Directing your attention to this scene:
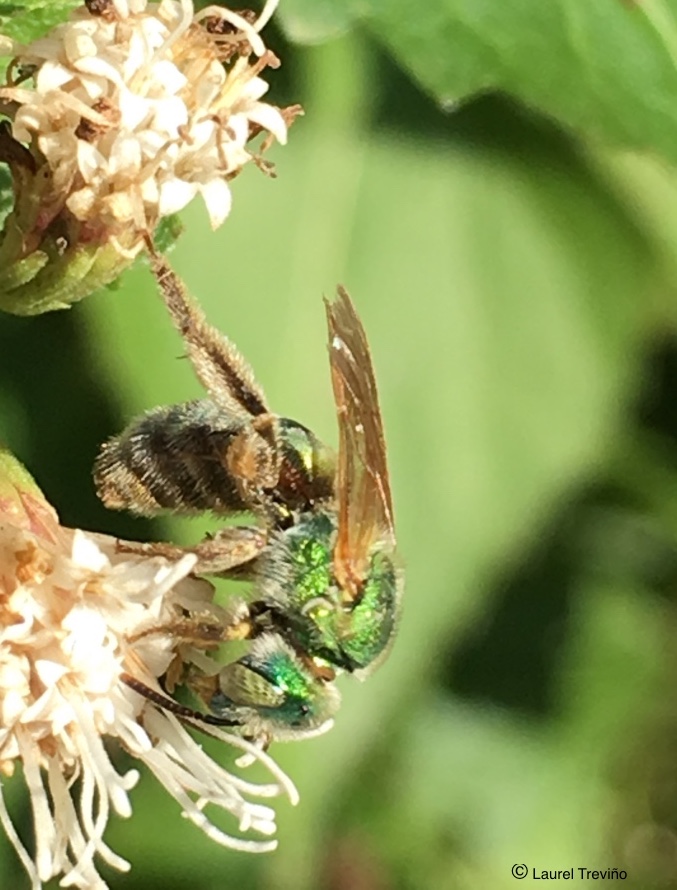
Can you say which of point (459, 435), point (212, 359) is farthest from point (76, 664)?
point (459, 435)

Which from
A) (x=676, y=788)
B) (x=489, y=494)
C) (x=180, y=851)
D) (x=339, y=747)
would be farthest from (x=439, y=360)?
(x=676, y=788)

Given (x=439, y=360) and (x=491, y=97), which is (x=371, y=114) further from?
(x=439, y=360)

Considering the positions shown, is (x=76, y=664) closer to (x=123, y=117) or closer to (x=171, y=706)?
(x=171, y=706)

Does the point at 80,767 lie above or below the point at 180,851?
above

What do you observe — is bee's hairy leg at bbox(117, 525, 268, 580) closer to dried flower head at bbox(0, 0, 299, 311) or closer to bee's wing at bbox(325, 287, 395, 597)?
bee's wing at bbox(325, 287, 395, 597)

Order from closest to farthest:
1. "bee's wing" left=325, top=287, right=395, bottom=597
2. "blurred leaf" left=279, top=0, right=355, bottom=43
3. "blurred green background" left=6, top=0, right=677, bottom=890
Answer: "bee's wing" left=325, top=287, right=395, bottom=597
"blurred leaf" left=279, top=0, right=355, bottom=43
"blurred green background" left=6, top=0, right=677, bottom=890

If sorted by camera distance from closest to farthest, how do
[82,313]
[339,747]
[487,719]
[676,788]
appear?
[82,313] → [339,747] → [487,719] → [676,788]

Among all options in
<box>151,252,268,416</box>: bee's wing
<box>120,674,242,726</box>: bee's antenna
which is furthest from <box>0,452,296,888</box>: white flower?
<box>151,252,268,416</box>: bee's wing
